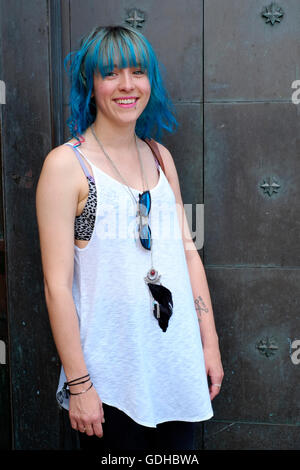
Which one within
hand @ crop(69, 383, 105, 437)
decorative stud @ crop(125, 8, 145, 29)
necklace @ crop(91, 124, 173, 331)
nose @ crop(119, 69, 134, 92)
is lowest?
hand @ crop(69, 383, 105, 437)

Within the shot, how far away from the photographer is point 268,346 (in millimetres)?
2252

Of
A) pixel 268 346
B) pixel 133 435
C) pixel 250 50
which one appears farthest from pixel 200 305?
pixel 250 50

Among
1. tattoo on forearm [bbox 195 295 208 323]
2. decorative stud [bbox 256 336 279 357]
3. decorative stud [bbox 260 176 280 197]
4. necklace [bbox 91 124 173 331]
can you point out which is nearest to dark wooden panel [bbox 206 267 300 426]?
decorative stud [bbox 256 336 279 357]

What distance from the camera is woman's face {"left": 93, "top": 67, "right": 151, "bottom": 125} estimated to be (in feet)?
5.15

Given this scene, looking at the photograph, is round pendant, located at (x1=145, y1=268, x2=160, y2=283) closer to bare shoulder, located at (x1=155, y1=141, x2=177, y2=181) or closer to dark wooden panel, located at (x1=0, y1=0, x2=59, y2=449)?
bare shoulder, located at (x1=155, y1=141, x2=177, y2=181)

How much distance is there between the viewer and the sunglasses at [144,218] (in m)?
1.57

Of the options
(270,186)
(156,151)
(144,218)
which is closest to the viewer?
(144,218)

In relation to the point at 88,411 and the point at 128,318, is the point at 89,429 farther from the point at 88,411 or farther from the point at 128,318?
the point at 128,318

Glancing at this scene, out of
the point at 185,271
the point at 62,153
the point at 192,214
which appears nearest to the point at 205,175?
the point at 192,214

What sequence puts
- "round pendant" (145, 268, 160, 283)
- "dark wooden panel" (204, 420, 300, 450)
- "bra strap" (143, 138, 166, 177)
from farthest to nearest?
"dark wooden panel" (204, 420, 300, 450) < "bra strap" (143, 138, 166, 177) < "round pendant" (145, 268, 160, 283)

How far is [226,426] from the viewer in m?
2.33

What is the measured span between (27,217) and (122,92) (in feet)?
2.66

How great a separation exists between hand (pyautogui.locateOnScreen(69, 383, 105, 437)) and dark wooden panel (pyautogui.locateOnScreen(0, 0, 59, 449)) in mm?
755

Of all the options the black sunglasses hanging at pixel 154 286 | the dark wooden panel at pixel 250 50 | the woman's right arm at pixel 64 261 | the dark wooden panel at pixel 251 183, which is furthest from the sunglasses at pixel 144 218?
the dark wooden panel at pixel 250 50
